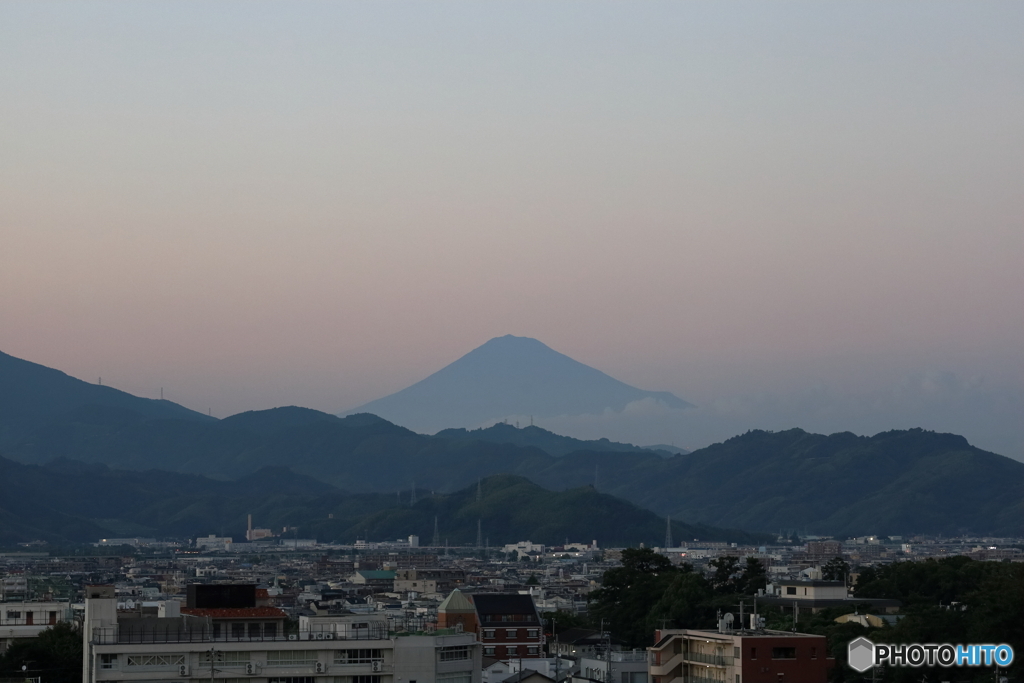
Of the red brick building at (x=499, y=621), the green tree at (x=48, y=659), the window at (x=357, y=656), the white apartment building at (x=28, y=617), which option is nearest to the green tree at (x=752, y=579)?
the red brick building at (x=499, y=621)

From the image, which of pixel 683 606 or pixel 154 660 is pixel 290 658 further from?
pixel 683 606

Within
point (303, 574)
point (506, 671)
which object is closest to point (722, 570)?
point (506, 671)

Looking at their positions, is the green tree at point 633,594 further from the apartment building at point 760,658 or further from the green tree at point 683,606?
the apartment building at point 760,658

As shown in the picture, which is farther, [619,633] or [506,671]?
[619,633]

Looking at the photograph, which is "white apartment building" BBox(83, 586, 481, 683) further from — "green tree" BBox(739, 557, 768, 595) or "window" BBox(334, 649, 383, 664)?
"green tree" BBox(739, 557, 768, 595)

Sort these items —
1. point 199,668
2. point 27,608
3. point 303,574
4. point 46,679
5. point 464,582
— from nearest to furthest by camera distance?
point 199,668, point 46,679, point 27,608, point 464,582, point 303,574

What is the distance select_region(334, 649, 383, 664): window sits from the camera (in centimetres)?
3747

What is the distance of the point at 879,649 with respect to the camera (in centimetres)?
3719

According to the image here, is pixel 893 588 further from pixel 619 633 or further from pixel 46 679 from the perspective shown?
pixel 46 679

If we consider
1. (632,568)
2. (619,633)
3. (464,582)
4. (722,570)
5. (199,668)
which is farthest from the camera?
(464,582)

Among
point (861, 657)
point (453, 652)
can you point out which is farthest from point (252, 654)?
point (861, 657)

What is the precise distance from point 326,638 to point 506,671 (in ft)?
71.9

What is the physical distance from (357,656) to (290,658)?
1687 millimetres

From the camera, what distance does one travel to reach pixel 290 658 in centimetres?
3706
